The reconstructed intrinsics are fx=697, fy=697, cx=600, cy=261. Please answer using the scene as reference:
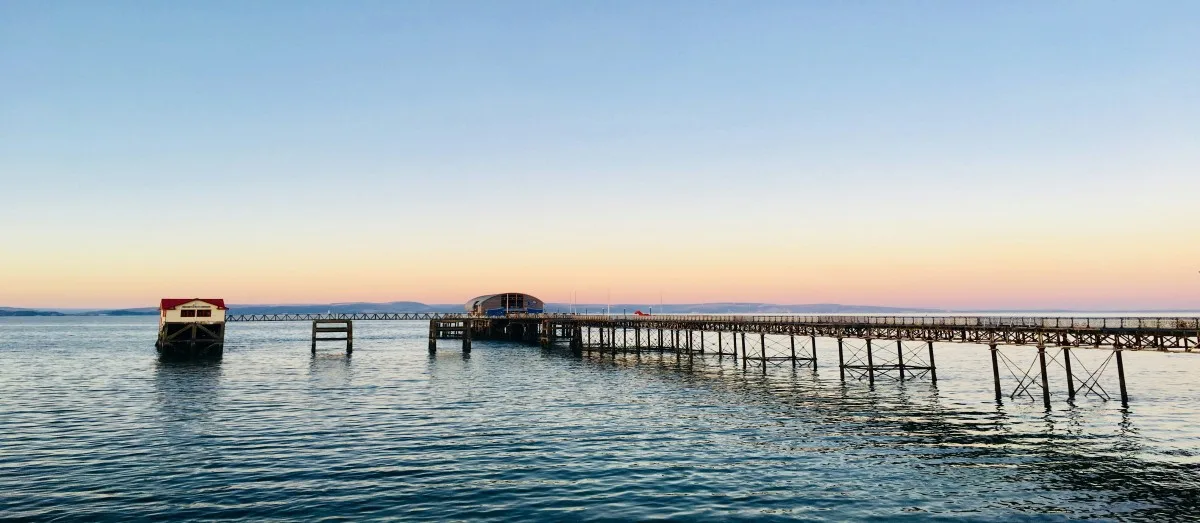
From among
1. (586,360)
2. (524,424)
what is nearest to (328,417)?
(524,424)

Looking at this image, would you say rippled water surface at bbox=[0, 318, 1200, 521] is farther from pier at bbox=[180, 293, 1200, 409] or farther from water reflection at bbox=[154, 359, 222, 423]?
pier at bbox=[180, 293, 1200, 409]

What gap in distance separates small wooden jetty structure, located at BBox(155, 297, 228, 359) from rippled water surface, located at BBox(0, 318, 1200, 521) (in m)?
36.8

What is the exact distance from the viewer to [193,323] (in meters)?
98.4

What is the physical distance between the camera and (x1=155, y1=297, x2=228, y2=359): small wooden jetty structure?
97.2m

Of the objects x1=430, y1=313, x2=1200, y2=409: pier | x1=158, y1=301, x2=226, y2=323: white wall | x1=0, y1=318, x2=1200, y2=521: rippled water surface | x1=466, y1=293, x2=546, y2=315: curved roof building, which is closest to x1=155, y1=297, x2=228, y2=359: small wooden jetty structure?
x1=158, y1=301, x2=226, y2=323: white wall

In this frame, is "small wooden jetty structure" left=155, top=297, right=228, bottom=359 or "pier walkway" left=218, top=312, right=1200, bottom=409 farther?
"small wooden jetty structure" left=155, top=297, right=228, bottom=359

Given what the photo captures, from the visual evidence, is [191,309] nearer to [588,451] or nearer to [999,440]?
[588,451]

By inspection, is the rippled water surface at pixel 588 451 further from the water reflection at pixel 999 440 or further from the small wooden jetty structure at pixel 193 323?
the small wooden jetty structure at pixel 193 323

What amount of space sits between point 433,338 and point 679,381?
56.8 metres

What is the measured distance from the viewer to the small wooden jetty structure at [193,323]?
9725cm

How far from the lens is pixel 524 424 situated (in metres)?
40.5

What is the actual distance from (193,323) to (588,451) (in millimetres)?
Answer: 86747

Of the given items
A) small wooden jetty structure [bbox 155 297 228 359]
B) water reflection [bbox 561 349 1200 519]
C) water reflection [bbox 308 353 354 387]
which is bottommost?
water reflection [bbox 561 349 1200 519]

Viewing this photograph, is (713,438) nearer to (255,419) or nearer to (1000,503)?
(1000,503)
